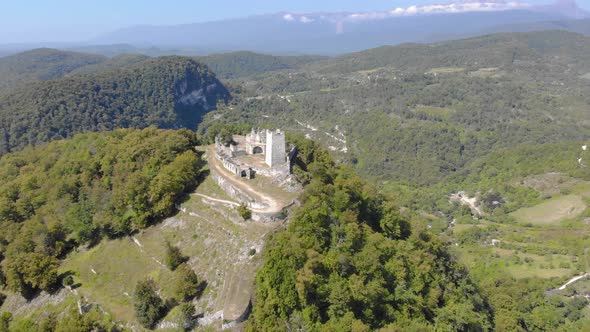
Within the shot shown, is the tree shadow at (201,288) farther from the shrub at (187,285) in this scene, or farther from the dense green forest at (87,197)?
the dense green forest at (87,197)

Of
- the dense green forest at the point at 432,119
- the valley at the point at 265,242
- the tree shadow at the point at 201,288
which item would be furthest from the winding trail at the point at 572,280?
the tree shadow at the point at 201,288

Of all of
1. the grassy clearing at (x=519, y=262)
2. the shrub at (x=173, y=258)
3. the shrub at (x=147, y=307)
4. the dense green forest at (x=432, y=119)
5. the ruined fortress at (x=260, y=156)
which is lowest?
the grassy clearing at (x=519, y=262)

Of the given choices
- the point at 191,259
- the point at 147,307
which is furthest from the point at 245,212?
the point at 147,307

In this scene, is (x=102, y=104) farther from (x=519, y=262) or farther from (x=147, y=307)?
(x=519, y=262)

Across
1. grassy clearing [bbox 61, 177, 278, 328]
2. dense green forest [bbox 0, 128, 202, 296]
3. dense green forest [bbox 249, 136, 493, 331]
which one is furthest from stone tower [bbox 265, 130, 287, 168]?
dense green forest [bbox 0, 128, 202, 296]

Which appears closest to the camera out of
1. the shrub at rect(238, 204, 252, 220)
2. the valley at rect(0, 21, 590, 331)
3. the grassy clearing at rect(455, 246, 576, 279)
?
the valley at rect(0, 21, 590, 331)

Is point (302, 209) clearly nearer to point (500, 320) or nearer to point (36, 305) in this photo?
point (500, 320)

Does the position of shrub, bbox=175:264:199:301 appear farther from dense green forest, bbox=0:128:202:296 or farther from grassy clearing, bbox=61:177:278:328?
dense green forest, bbox=0:128:202:296
